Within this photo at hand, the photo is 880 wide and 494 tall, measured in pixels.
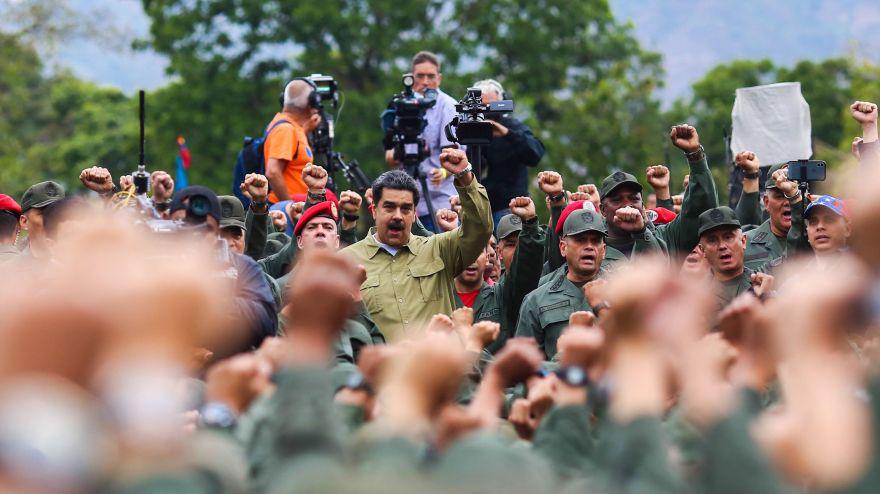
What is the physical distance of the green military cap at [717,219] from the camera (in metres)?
7.65

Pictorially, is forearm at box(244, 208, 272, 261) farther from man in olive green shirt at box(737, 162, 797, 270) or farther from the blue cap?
the blue cap

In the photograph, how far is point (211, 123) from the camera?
2748 cm

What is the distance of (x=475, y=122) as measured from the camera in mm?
8531

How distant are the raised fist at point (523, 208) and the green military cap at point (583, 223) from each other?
20 cm

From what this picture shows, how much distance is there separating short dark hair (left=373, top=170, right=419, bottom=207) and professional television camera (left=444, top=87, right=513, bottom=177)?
91 cm

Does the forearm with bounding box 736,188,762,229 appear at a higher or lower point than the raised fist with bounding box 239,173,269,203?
lower

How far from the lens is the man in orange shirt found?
9.23 meters

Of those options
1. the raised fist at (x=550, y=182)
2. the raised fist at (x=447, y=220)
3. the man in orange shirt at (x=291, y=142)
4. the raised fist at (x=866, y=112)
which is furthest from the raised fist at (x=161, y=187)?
the raised fist at (x=866, y=112)

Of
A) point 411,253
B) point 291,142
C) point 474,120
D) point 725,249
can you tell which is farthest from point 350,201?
point 725,249

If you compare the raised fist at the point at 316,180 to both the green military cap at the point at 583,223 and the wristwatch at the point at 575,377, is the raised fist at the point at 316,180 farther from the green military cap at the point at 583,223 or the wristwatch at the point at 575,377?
the wristwatch at the point at 575,377

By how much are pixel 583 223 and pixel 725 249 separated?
0.83 meters

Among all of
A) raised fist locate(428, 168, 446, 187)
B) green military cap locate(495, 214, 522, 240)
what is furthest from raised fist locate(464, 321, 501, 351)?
raised fist locate(428, 168, 446, 187)

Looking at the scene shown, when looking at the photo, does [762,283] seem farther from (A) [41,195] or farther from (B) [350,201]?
(A) [41,195]

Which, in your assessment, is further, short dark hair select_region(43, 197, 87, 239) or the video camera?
the video camera
